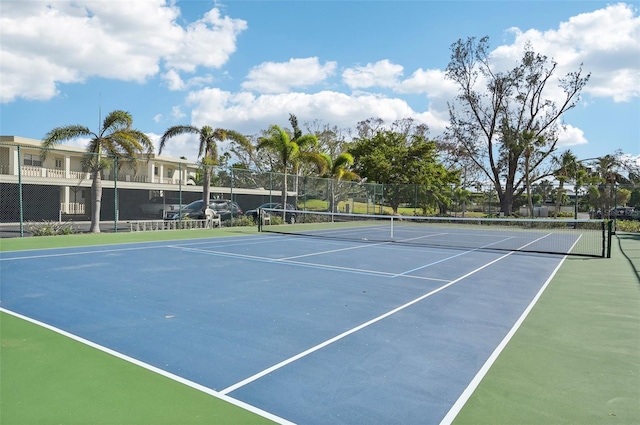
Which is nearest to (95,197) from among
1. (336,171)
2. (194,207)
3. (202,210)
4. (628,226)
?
(202,210)

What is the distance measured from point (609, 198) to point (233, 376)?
3277cm

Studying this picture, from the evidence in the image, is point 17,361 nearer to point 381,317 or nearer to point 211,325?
point 211,325

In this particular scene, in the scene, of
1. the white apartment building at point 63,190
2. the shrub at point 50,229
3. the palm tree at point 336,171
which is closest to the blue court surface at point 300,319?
the shrub at point 50,229

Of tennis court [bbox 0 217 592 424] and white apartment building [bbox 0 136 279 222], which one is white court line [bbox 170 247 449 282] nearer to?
tennis court [bbox 0 217 592 424]

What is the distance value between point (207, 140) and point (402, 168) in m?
21.3

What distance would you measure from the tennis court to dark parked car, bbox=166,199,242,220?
11.4m

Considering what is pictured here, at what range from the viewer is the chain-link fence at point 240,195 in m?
26.7

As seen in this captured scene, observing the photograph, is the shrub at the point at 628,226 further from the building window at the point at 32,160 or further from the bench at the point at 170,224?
the building window at the point at 32,160

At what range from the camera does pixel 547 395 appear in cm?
375

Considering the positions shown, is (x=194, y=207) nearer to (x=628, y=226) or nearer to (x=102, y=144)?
(x=102, y=144)

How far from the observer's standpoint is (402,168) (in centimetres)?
3947

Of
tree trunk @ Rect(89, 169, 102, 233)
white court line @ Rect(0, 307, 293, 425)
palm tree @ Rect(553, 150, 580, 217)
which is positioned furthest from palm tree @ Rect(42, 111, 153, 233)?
palm tree @ Rect(553, 150, 580, 217)

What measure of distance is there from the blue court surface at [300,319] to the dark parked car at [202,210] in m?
11.3

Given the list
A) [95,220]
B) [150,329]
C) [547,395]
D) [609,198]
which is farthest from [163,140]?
[609,198]
